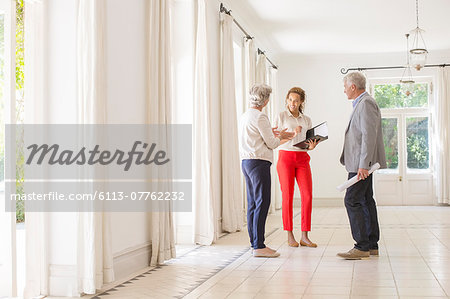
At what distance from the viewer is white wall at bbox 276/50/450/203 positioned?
11.8 m

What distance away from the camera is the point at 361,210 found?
461 cm

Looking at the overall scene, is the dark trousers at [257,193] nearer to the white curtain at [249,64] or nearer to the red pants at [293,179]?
the red pants at [293,179]

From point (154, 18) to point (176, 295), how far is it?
2.39m

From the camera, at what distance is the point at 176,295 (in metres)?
3.43

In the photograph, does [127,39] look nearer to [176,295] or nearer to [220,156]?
[176,295]

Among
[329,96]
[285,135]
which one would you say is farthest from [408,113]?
[285,135]

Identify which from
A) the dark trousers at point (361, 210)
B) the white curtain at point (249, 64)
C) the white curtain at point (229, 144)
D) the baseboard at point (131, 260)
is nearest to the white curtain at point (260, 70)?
the white curtain at point (249, 64)

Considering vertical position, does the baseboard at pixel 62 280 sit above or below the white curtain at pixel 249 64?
below

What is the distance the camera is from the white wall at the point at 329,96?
11.8 m

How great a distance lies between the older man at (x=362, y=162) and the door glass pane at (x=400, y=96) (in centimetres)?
752

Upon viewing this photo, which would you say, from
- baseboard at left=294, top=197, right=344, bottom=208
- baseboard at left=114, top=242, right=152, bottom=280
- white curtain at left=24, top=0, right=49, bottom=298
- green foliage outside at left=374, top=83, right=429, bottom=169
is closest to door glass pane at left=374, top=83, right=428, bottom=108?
green foliage outside at left=374, top=83, right=429, bottom=169

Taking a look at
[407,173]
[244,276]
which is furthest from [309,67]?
[244,276]

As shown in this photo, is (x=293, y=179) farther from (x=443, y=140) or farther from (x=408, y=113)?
(x=408, y=113)

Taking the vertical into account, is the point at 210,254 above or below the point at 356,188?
below
